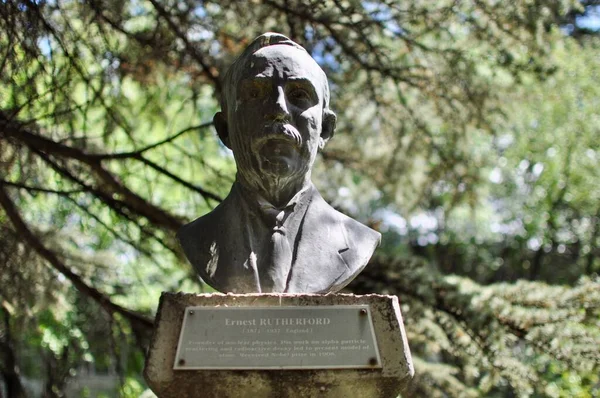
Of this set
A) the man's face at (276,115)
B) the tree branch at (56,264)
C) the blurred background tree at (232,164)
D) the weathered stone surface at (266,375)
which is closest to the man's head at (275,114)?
the man's face at (276,115)

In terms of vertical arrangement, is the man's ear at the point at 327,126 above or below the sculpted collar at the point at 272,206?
above

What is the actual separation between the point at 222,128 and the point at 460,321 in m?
2.25

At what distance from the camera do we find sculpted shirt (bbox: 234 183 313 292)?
9.66 ft

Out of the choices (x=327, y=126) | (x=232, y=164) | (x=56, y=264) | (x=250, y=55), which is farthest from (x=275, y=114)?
(x=232, y=164)

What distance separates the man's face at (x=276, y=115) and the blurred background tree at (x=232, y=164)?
187 cm

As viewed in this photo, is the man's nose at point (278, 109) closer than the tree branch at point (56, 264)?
Yes

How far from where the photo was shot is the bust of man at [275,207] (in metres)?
2.96

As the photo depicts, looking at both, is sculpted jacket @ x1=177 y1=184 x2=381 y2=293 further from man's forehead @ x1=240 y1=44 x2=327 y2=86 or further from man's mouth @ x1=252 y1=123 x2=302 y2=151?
man's forehead @ x1=240 y1=44 x2=327 y2=86

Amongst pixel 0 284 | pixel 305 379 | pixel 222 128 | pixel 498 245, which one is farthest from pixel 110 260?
pixel 498 245

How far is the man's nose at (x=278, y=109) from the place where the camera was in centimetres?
295

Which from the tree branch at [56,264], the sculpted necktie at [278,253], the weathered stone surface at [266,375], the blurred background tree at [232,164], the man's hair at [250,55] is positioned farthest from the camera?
the tree branch at [56,264]

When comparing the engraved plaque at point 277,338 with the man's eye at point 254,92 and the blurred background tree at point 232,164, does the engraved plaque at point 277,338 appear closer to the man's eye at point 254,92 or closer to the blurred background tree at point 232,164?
the man's eye at point 254,92

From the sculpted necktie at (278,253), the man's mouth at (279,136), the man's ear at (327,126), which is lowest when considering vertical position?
the sculpted necktie at (278,253)

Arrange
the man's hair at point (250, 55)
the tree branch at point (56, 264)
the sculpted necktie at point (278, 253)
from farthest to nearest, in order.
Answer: the tree branch at point (56, 264)
the man's hair at point (250, 55)
the sculpted necktie at point (278, 253)
